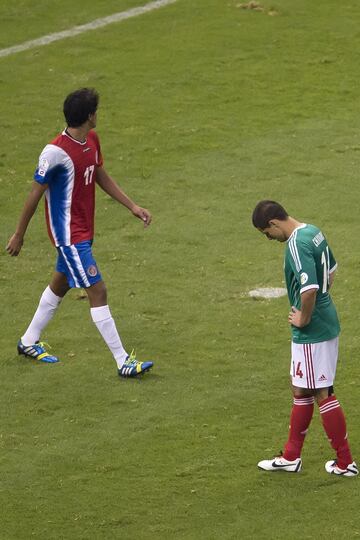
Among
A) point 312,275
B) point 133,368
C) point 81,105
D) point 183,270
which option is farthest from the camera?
point 183,270

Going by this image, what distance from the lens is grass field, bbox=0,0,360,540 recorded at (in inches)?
329

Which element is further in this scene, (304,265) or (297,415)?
(297,415)

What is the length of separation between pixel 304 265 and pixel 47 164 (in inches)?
109

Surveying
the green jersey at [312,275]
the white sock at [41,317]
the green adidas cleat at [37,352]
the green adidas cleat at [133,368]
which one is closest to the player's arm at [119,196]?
the white sock at [41,317]

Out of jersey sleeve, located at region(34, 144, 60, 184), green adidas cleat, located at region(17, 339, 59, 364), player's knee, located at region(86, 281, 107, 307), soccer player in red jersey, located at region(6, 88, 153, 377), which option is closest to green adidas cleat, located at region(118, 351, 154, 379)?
soccer player in red jersey, located at region(6, 88, 153, 377)

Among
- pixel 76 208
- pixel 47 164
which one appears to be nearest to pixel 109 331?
pixel 76 208

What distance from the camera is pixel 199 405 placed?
31.9 feet

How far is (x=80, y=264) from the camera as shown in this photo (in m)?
10.2

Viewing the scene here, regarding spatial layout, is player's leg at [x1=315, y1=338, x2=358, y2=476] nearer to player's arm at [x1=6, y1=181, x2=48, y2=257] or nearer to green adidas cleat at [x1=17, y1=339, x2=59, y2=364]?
player's arm at [x1=6, y1=181, x2=48, y2=257]

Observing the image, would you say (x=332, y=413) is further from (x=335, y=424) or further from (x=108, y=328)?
(x=108, y=328)

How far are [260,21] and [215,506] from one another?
45.3ft

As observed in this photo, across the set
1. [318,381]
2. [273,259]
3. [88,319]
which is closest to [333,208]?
[273,259]

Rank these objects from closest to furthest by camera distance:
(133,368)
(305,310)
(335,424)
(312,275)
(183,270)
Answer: (312,275) → (305,310) → (335,424) → (133,368) → (183,270)

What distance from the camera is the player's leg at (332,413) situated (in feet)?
27.3
